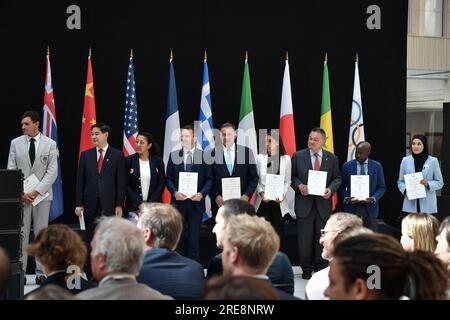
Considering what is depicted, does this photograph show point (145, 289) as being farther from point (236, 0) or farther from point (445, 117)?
point (445, 117)

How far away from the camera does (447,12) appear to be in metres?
13.1

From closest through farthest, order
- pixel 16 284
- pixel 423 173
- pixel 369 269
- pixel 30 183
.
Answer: pixel 369 269 < pixel 16 284 < pixel 30 183 < pixel 423 173

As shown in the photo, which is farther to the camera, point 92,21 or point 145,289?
point 92,21

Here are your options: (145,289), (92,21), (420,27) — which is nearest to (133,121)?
(92,21)

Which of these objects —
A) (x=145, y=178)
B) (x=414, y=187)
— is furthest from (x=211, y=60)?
(x=414, y=187)

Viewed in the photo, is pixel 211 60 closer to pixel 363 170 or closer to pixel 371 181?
pixel 363 170

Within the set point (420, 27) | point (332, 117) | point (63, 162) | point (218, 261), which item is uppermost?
point (420, 27)

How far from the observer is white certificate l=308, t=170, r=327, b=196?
290 inches

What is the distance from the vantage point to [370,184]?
7801 mm


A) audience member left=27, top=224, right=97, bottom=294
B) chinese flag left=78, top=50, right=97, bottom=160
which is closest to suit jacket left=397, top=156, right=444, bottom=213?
chinese flag left=78, top=50, right=97, bottom=160

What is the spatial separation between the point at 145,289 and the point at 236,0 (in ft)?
22.2

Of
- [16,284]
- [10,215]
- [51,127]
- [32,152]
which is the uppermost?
[51,127]

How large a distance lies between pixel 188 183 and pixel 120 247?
458 centimetres

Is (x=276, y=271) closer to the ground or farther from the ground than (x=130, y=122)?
closer to the ground
